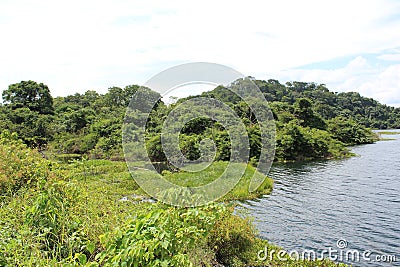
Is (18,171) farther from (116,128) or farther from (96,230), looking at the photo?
(116,128)

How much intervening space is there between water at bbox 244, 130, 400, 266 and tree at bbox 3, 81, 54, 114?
2646 cm

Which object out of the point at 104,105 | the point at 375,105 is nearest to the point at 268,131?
the point at 104,105

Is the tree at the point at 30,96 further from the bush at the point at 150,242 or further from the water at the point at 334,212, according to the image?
the bush at the point at 150,242

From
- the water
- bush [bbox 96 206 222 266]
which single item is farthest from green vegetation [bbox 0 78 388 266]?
the water

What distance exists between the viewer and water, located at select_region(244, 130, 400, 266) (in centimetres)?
905

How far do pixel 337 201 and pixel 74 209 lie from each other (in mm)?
11370

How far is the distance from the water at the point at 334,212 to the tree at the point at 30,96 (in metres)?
26.5

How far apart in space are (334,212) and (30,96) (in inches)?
1310

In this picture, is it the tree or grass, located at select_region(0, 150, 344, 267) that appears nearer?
grass, located at select_region(0, 150, 344, 267)

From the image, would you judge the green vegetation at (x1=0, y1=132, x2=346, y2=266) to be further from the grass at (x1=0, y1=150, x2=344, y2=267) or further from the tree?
the tree

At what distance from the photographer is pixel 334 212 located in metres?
12.1

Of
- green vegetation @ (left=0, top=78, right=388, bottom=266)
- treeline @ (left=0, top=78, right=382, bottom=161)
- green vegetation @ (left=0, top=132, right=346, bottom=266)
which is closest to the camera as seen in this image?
green vegetation @ (left=0, top=132, right=346, bottom=266)

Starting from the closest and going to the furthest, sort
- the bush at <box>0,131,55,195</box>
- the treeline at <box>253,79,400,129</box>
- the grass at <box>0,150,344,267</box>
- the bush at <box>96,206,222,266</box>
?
the bush at <box>96,206,222,266</box>
the grass at <box>0,150,344,267</box>
the bush at <box>0,131,55,195</box>
the treeline at <box>253,79,400,129</box>

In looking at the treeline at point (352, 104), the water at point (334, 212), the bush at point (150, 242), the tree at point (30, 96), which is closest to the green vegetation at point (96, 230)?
the bush at point (150, 242)
